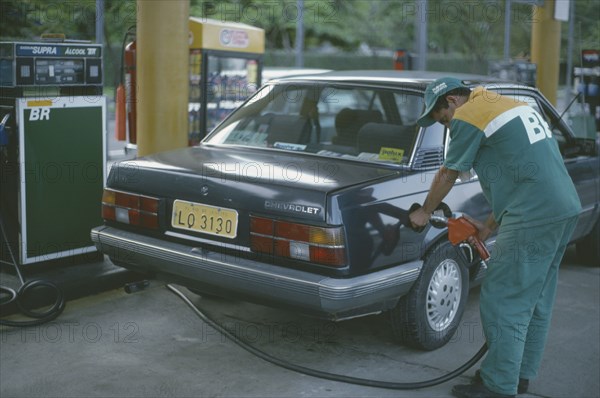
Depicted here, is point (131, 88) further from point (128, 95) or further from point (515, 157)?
Answer: point (515, 157)

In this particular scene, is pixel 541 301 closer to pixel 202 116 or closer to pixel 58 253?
pixel 58 253

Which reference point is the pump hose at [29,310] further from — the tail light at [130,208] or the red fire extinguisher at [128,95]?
the red fire extinguisher at [128,95]

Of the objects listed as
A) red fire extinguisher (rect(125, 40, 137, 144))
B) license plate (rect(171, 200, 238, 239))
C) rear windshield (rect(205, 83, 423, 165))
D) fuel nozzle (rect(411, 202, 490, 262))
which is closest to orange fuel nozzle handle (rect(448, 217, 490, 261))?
fuel nozzle (rect(411, 202, 490, 262))

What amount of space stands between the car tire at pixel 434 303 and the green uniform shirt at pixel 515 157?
2.49ft

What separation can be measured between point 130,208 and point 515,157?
2183mm

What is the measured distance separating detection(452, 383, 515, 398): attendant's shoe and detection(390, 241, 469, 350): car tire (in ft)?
1.64

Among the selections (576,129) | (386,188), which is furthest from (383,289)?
(576,129)

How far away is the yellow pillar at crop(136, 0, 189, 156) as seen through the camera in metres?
6.28

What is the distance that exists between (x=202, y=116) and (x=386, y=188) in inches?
205

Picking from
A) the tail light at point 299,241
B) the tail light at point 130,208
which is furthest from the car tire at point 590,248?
the tail light at point 130,208

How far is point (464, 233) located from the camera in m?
3.96

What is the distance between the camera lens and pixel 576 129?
1153 centimetres

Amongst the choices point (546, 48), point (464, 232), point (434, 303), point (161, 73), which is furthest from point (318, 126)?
point (546, 48)

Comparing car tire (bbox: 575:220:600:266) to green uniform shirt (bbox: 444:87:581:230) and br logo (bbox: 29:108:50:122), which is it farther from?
br logo (bbox: 29:108:50:122)
